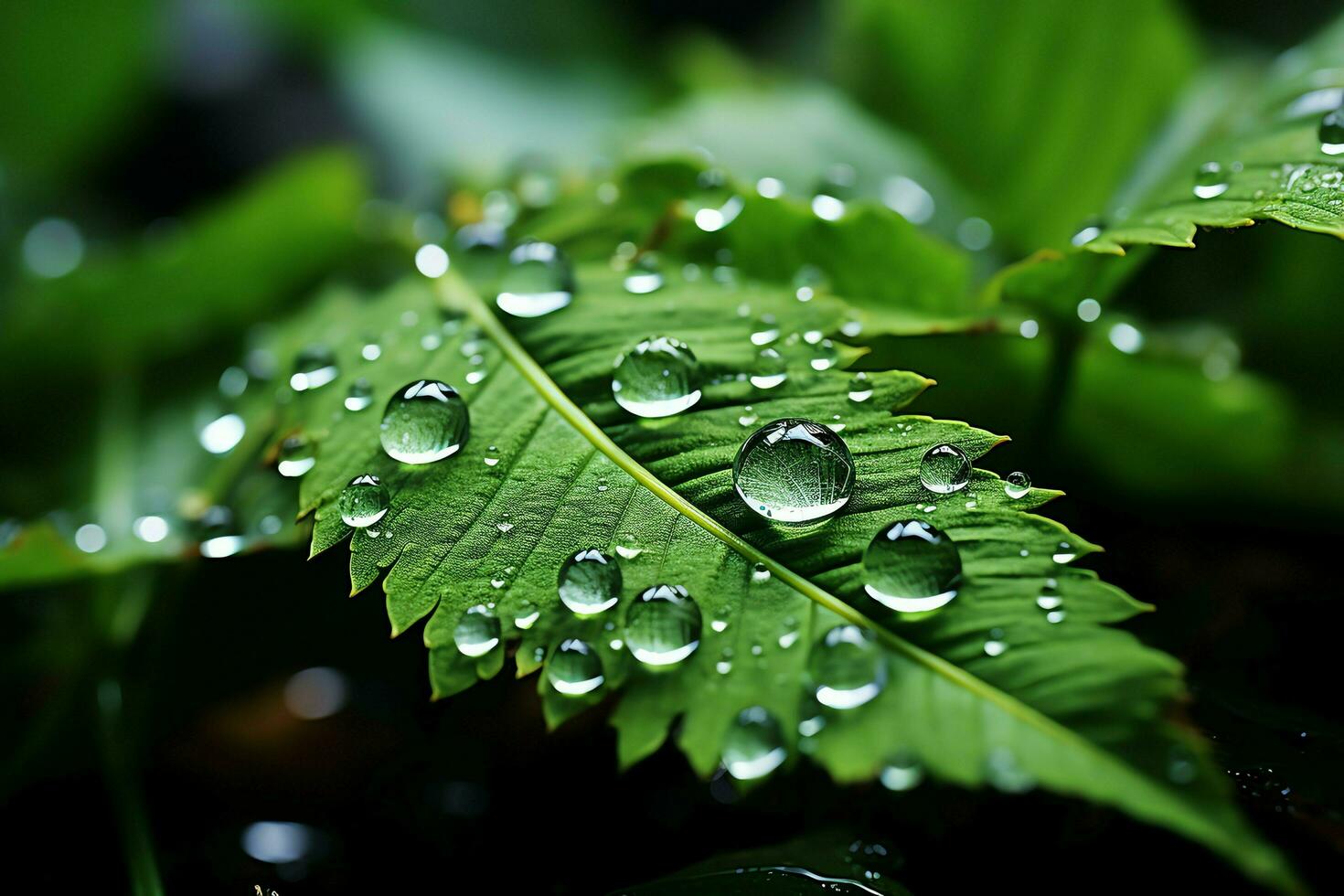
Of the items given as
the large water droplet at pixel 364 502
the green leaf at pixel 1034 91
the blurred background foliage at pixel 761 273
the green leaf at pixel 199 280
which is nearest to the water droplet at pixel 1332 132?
the blurred background foliage at pixel 761 273

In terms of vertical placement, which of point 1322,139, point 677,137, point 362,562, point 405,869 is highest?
point 1322,139

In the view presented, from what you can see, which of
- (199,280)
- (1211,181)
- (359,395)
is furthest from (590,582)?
(199,280)

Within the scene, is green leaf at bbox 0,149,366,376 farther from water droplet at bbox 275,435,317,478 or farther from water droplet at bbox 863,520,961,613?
water droplet at bbox 863,520,961,613

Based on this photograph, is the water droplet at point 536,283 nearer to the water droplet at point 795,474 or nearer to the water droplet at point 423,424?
the water droplet at point 423,424

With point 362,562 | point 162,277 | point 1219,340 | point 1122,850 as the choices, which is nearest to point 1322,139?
point 1219,340

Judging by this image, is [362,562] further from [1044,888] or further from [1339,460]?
[1339,460]

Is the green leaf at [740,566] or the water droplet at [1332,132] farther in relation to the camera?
the water droplet at [1332,132]
